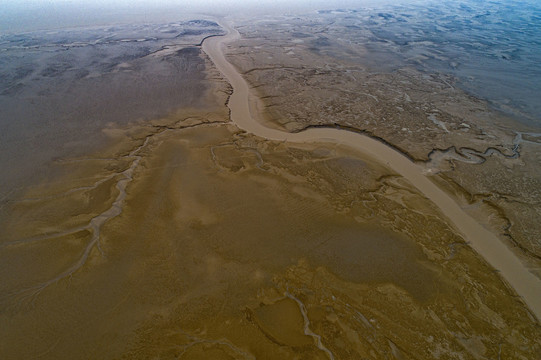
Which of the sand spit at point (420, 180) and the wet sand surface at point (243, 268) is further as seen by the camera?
the sand spit at point (420, 180)

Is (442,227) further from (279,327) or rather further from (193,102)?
(193,102)

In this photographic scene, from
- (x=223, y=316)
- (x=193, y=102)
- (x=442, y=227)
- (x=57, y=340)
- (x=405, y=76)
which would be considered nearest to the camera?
(x=57, y=340)

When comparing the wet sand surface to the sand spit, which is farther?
the sand spit

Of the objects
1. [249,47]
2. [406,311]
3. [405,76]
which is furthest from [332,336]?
[249,47]

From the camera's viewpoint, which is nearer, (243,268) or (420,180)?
(243,268)
